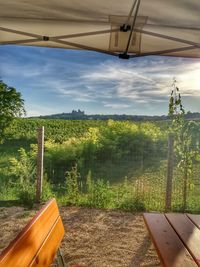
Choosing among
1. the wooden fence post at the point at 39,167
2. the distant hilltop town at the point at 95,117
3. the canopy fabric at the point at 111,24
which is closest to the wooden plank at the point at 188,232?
the canopy fabric at the point at 111,24

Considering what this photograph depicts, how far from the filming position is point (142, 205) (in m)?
6.36

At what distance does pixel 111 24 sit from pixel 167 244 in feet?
6.45

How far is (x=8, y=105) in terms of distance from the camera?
676 cm

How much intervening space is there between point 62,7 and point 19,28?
788 mm

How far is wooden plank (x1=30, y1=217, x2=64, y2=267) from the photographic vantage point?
1724 mm

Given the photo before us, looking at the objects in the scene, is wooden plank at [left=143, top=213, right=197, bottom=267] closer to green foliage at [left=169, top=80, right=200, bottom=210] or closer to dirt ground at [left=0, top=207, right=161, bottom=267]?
dirt ground at [left=0, top=207, right=161, bottom=267]

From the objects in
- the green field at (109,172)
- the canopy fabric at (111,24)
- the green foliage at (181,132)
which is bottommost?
the green field at (109,172)

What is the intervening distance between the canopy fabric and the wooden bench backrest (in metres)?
1.63

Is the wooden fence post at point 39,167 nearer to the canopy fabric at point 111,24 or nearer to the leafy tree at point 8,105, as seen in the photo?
the leafy tree at point 8,105

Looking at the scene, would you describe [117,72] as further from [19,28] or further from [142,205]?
[19,28]

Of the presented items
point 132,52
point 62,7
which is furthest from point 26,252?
point 132,52

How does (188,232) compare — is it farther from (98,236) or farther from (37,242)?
(98,236)

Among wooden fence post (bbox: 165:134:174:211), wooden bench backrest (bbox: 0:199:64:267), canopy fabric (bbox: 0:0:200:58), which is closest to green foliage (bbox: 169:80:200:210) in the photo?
wooden fence post (bbox: 165:134:174:211)

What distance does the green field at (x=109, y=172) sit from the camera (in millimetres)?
6512
